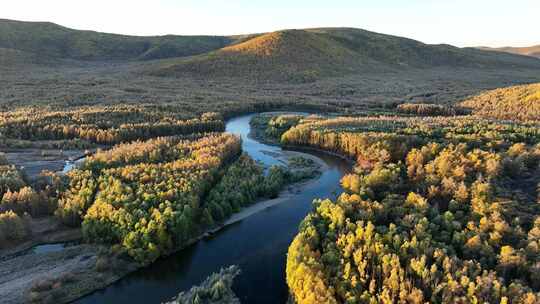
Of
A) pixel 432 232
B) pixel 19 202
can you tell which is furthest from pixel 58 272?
pixel 432 232

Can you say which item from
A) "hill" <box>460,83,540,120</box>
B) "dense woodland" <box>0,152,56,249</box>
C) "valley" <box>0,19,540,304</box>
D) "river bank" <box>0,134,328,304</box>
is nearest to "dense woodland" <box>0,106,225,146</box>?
"valley" <box>0,19,540,304</box>

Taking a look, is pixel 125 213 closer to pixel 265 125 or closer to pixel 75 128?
pixel 75 128

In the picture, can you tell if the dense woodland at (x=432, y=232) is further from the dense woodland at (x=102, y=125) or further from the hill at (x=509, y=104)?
the dense woodland at (x=102, y=125)

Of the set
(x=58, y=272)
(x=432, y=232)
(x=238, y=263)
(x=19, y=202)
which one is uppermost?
(x=432, y=232)

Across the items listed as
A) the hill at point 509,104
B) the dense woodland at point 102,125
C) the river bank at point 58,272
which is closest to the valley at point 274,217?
the river bank at point 58,272

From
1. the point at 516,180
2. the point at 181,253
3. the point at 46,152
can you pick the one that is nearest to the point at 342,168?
the point at 516,180

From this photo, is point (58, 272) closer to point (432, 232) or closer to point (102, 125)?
point (432, 232)

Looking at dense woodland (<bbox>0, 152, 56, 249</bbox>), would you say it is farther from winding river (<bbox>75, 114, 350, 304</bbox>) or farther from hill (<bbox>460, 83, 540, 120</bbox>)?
hill (<bbox>460, 83, 540, 120</bbox>)
